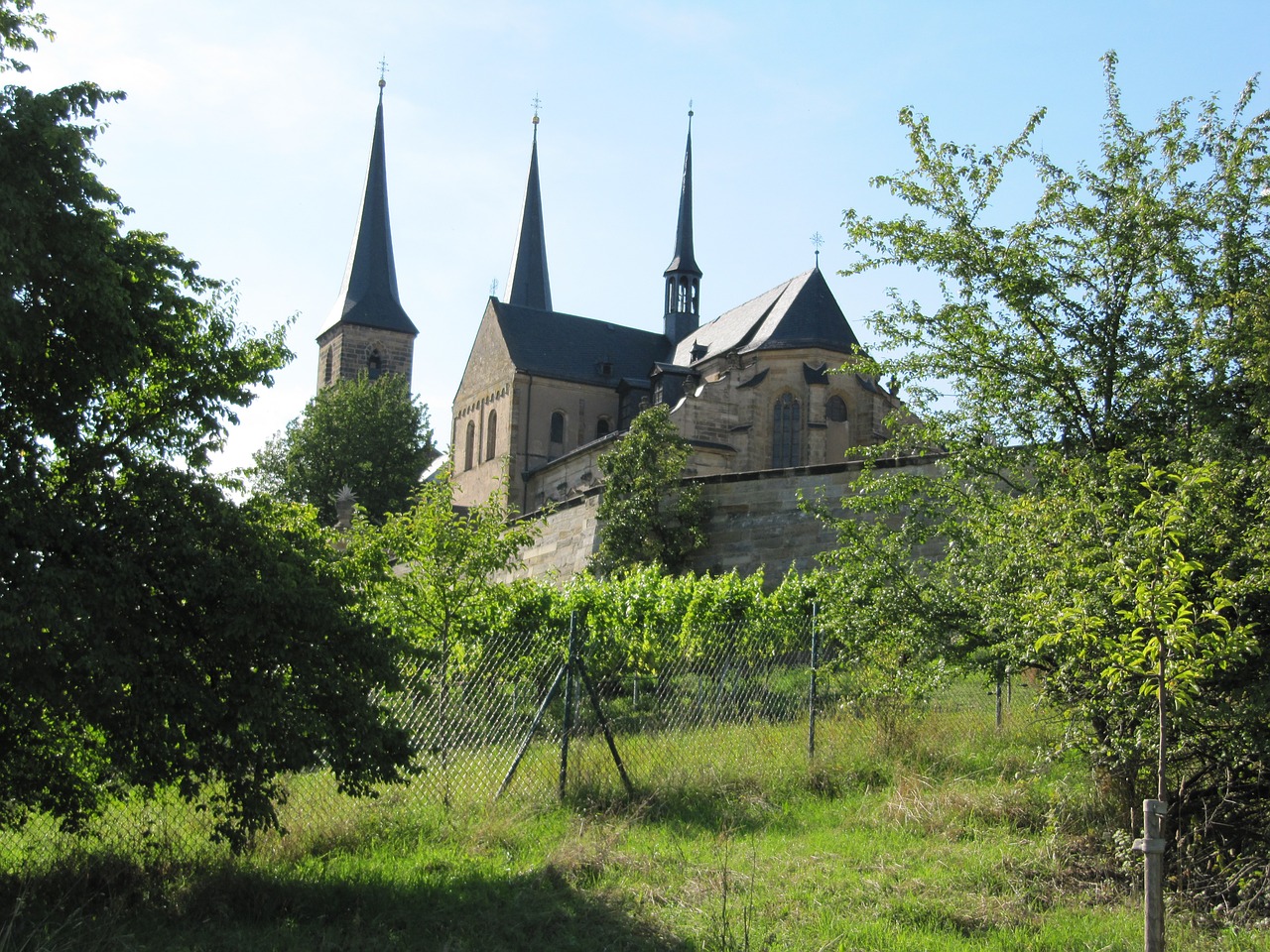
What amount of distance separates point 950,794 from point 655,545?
15435mm

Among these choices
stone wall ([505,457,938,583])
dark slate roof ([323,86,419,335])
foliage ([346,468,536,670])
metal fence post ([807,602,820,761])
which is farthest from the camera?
dark slate roof ([323,86,419,335])

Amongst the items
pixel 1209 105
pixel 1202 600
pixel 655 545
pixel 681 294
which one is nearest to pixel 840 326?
pixel 681 294

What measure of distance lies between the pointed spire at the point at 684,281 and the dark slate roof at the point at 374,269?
501 inches

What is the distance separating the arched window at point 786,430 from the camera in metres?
46.2

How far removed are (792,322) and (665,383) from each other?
7.57 m

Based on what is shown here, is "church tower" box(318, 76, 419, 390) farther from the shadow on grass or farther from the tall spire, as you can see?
the shadow on grass

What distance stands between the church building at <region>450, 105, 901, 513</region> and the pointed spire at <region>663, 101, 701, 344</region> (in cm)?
6

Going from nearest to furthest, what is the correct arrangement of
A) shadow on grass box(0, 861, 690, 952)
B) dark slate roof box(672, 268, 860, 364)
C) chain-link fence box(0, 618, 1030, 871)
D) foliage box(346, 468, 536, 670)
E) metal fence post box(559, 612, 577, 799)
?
1. shadow on grass box(0, 861, 690, 952)
2. chain-link fence box(0, 618, 1030, 871)
3. metal fence post box(559, 612, 577, 799)
4. foliage box(346, 468, 536, 670)
5. dark slate roof box(672, 268, 860, 364)

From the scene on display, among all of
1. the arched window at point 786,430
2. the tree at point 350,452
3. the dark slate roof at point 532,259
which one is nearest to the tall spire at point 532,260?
the dark slate roof at point 532,259

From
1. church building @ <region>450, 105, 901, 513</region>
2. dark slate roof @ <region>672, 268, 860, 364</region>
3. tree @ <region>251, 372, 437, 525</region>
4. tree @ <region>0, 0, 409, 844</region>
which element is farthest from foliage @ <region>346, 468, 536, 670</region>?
tree @ <region>251, 372, 437, 525</region>

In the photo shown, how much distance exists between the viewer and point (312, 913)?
7449mm

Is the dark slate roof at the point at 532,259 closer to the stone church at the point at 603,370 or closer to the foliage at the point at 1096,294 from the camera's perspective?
the stone church at the point at 603,370

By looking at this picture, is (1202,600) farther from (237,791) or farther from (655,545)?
(655,545)

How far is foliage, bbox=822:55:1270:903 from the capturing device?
7.36 metres
